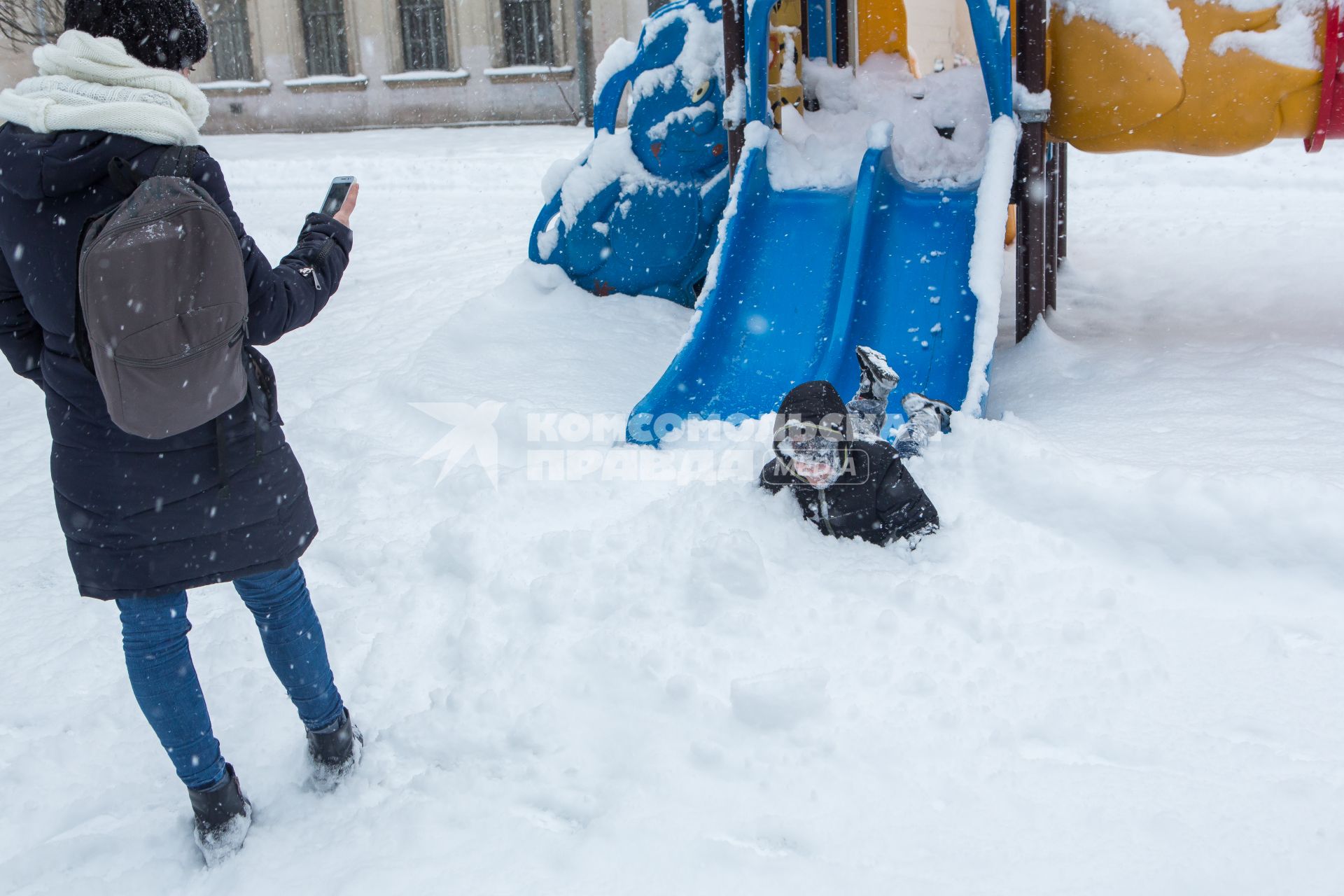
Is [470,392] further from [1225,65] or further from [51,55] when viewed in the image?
[1225,65]

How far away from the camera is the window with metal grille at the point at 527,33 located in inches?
567

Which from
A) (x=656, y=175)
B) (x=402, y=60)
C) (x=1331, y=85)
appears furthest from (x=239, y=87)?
(x=1331, y=85)

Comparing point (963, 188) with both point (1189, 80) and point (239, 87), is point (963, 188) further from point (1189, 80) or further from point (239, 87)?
point (239, 87)

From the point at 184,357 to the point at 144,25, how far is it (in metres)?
0.54

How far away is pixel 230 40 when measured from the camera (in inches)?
633

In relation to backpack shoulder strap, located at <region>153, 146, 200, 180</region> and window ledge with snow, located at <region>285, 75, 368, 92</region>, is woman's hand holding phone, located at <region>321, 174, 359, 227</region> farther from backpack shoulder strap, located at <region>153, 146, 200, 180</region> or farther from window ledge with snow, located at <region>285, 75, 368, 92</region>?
window ledge with snow, located at <region>285, 75, 368, 92</region>

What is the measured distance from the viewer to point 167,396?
5.24ft

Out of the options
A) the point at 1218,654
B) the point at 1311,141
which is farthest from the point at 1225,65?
the point at 1218,654

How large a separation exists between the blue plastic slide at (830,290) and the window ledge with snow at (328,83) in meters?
12.7

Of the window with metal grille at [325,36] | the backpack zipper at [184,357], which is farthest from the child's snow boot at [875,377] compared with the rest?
the window with metal grille at [325,36]

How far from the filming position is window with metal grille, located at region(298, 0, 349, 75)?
1543 centimetres

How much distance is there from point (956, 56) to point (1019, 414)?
739cm

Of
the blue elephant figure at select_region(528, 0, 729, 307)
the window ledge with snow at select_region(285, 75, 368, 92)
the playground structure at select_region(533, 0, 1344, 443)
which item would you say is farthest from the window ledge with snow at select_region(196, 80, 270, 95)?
the playground structure at select_region(533, 0, 1344, 443)

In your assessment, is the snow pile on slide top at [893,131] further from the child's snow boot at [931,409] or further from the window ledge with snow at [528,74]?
the window ledge with snow at [528,74]
